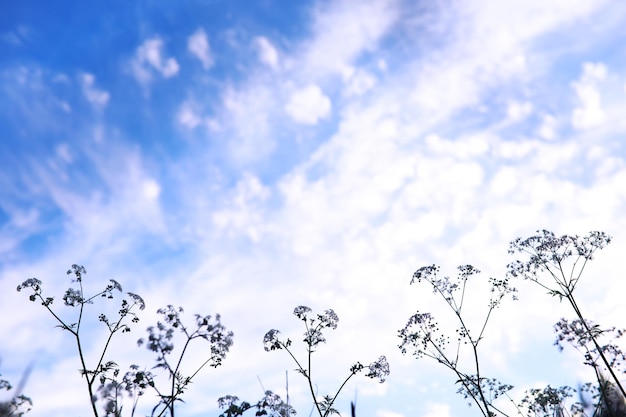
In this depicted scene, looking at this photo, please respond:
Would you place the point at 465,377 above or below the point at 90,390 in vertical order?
above

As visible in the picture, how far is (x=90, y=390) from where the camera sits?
12.1 metres

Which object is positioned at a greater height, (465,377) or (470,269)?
(470,269)

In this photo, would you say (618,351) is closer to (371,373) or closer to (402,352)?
(402,352)

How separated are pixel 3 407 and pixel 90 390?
7159 millimetres

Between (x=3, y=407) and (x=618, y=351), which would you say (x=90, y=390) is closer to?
(x=3, y=407)

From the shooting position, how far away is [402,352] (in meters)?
18.5

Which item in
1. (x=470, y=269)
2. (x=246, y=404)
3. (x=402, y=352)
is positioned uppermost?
(x=470, y=269)

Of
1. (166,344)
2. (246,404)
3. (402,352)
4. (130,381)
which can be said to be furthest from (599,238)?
(130,381)

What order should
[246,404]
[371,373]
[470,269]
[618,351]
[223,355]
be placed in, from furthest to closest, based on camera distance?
[470,269]
[618,351]
[371,373]
[223,355]
[246,404]

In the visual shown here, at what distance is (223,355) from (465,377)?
1026cm

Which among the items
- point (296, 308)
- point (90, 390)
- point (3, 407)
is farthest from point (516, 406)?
point (3, 407)

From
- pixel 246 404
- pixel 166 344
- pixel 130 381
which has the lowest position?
pixel 246 404

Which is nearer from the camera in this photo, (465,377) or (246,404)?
(246,404)

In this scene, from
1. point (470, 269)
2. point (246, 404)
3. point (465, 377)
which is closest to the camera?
point (246, 404)
